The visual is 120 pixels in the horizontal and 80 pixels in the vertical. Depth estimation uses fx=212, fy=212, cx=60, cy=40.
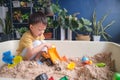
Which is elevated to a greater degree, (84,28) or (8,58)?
(84,28)

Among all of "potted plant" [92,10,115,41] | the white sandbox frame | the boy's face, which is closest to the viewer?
the boy's face

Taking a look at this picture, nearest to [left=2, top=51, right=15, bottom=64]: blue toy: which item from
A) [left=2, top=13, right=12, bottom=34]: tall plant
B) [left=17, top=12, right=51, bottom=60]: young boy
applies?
[left=17, top=12, right=51, bottom=60]: young boy

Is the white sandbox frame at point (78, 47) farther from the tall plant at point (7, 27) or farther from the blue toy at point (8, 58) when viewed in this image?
the tall plant at point (7, 27)

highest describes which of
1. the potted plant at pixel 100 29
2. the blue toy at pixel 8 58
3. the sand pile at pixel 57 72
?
the potted plant at pixel 100 29

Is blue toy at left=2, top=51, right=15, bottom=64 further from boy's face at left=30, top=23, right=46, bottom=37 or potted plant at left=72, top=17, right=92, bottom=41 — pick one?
potted plant at left=72, top=17, right=92, bottom=41

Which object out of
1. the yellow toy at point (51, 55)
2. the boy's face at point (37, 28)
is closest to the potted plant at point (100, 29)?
the yellow toy at point (51, 55)

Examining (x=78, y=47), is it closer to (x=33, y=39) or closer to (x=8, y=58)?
(x=33, y=39)

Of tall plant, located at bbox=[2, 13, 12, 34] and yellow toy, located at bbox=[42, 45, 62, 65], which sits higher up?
tall plant, located at bbox=[2, 13, 12, 34]

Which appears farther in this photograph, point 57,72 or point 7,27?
point 7,27

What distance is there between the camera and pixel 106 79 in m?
1.29

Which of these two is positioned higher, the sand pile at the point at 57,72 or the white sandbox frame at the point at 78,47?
the white sandbox frame at the point at 78,47

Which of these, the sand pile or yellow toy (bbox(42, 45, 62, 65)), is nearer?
the sand pile

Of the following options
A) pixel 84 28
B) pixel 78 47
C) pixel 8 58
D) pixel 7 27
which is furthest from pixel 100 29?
pixel 8 58

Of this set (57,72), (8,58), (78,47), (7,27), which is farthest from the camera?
(7,27)
